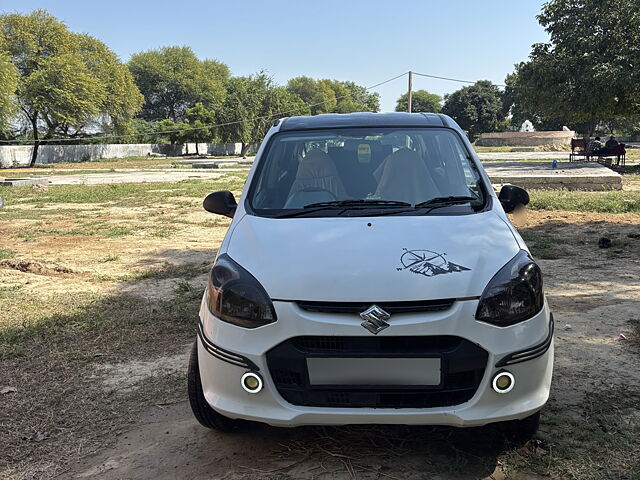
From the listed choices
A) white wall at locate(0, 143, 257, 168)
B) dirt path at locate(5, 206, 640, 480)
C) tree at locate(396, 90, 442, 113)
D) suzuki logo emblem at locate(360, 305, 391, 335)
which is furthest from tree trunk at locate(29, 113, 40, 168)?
tree at locate(396, 90, 442, 113)

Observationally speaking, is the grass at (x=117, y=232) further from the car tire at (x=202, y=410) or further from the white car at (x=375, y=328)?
the white car at (x=375, y=328)

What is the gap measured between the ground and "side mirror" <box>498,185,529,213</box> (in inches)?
45.8

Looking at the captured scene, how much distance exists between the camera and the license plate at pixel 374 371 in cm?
239

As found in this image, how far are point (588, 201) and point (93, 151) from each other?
173ft

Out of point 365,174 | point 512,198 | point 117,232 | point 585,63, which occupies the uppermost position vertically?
point 585,63

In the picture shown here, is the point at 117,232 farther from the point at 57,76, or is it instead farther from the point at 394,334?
the point at 57,76

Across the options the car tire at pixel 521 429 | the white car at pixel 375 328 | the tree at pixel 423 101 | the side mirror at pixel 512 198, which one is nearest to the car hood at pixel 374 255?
the white car at pixel 375 328

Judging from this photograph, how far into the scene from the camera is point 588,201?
Answer: 12.1 metres

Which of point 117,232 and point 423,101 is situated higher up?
point 423,101

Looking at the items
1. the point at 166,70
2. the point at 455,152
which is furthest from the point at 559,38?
the point at 166,70

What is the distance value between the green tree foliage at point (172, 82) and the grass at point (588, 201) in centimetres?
7757

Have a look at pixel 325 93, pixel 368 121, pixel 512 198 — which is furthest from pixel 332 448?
pixel 325 93

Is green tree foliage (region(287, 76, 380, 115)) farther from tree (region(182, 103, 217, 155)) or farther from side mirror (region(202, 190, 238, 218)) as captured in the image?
side mirror (region(202, 190, 238, 218))

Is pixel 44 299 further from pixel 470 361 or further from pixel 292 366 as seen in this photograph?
pixel 470 361
